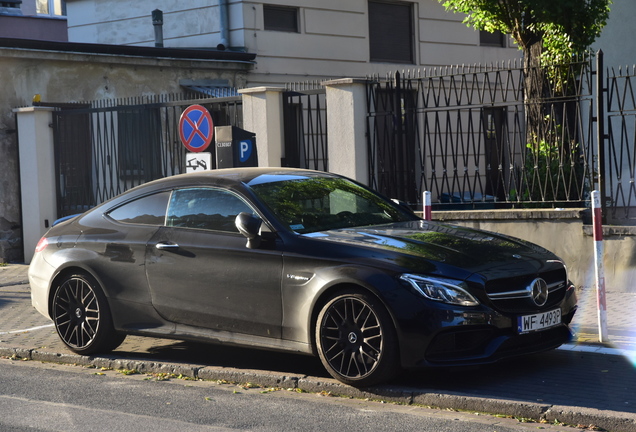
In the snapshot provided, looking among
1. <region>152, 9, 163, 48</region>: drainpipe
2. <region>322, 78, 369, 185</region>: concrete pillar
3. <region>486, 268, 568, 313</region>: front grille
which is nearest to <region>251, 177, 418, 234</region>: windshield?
<region>486, 268, 568, 313</region>: front grille

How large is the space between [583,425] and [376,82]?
7772 millimetres

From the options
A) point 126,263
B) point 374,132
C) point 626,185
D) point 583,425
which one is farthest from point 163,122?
point 583,425

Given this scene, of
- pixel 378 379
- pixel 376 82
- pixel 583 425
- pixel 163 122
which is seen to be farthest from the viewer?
pixel 163 122

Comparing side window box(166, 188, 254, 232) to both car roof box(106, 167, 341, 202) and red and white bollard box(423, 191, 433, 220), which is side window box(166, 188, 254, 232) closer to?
car roof box(106, 167, 341, 202)

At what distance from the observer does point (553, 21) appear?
12.2 m

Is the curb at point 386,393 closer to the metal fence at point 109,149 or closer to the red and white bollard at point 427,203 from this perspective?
the red and white bollard at point 427,203

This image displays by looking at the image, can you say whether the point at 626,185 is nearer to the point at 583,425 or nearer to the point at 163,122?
the point at 583,425

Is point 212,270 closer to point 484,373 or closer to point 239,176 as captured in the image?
point 239,176

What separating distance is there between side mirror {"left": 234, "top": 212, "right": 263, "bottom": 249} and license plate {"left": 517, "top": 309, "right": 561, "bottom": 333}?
195 centimetres

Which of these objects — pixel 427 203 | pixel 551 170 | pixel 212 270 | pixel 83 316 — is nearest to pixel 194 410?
pixel 212 270

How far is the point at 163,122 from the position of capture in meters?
17.9

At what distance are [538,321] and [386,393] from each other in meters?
1.17

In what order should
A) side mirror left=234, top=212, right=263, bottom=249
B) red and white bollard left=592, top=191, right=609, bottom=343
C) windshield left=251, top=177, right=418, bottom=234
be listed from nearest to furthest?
side mirror left=234, top=212, right=263, bottom=249 → windshield left=251, top=177, right=418, bottom=234 → red and white bollard left=592, top=191, right=609, bottom=343

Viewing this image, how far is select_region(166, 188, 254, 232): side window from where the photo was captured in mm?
7395
